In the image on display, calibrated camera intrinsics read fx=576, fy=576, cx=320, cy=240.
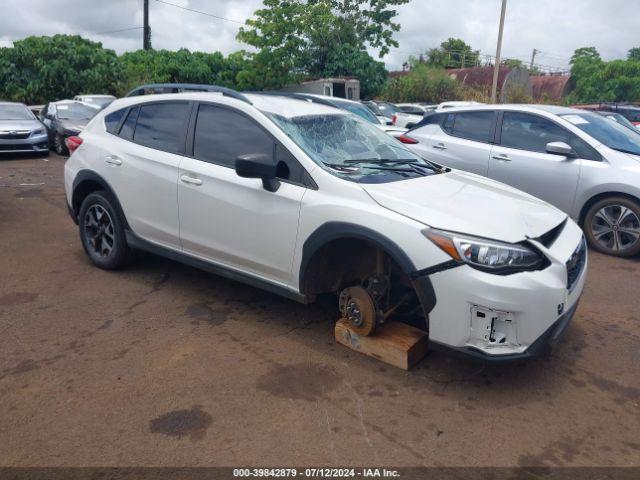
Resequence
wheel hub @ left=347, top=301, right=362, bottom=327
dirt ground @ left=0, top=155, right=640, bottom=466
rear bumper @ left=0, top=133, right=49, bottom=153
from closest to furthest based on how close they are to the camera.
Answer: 1. dirt ground @ left=0, top=155, right=640, bottom=466
2. wheel hub @ left=347, top=301, right=362, bottom=327
3. rear bumper @ left=0, top=133, right=49, bottom=153

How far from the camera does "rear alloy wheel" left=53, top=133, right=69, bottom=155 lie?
48.3 ft

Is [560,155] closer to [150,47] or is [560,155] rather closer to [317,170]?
[317,170]

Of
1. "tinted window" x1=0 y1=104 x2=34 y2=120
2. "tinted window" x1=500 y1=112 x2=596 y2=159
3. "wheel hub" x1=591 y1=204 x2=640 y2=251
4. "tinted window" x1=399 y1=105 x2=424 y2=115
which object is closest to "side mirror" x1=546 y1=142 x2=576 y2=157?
"tinted window" x1=500 y1=112 x2=596 y2=159

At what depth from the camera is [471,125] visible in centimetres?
763

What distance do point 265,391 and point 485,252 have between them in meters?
1.51

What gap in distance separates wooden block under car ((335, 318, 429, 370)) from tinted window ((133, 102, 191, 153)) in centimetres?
201

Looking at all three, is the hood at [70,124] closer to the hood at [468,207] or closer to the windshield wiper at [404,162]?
the windshield wiper at [404,162]

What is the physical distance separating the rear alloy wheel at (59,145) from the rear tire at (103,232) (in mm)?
10263

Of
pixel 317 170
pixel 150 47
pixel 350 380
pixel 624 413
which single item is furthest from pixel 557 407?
pixel 150 47

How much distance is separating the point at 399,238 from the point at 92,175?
3232 millimetres

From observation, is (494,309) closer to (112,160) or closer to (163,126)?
(163,126)

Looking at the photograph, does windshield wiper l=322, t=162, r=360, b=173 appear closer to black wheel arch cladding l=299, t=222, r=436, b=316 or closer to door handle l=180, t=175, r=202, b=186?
black wheel arch cladding l=299, t=222, r=436, b=316

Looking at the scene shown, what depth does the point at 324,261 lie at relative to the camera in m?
3.83

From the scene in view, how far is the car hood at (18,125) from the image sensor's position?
540 inches
